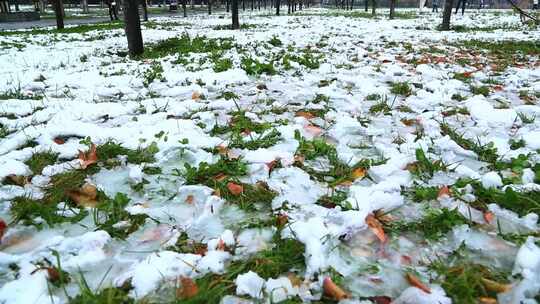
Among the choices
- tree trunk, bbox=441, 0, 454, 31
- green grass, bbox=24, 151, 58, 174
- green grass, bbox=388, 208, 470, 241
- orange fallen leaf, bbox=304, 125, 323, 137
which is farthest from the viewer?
tree trunk, bbox=441, 0, 454, 31

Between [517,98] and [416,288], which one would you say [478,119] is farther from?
[416,288]

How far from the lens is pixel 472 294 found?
1.42 meters

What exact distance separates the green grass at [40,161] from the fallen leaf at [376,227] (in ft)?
6.75

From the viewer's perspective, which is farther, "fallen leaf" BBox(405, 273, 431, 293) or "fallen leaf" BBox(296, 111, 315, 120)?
"fallen leaf" BBox(296, 111, 315, 120)

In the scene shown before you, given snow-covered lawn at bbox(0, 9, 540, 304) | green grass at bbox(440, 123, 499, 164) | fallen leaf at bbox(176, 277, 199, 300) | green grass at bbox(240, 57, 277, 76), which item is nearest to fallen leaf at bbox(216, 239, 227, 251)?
snow-covered lawn at bbox(0, 9, 540, 304)

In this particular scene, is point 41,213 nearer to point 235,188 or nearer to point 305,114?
point 235,188

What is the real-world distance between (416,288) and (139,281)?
3.52 ft

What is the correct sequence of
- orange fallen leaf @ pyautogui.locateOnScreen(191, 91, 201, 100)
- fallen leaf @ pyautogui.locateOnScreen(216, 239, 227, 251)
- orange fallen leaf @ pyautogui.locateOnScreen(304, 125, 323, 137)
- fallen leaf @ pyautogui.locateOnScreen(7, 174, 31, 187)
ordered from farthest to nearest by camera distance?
orange fallen leaf @ pyautogui.locateOnScreen(191, 91, 201, 100) < orange fallen leaf @ pyautogui.locateOnScreen(304, 125, 323, 137) < fallen leaf @ pyautogui.locateOnScreen(7, 174, 31, 187) < fallen leaf @ pyautogui.locateOnScreen(216, 239, 227, 251)

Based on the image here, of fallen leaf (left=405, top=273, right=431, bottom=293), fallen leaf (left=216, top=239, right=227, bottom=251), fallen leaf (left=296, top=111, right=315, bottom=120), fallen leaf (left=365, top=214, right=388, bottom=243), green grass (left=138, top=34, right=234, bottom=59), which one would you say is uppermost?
green grass (left=138, top=34, right=234, bottom=59)

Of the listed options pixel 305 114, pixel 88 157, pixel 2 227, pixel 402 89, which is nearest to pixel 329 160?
pixel 305 114

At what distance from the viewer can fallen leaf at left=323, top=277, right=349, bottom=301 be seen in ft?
4.67

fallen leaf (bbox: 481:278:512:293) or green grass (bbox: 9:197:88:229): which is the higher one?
green grass (bbox: 9:197:88:229)

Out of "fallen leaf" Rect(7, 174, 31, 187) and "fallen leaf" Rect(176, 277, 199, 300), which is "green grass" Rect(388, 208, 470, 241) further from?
"fallen leaf" Rect(7, 174, 31, 187)

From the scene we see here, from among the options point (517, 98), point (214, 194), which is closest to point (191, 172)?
point (214, 194)
